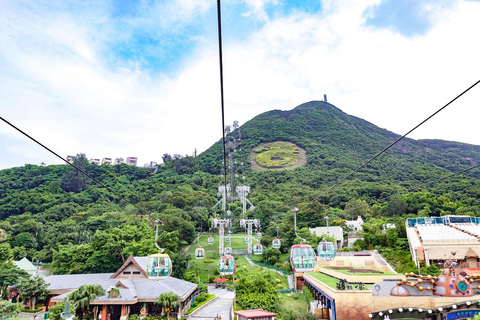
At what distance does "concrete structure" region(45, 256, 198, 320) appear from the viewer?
16547mm

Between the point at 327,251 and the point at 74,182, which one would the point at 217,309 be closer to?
the point at 327,251

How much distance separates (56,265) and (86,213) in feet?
61.5

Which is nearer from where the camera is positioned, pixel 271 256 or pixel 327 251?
pixel 327 251

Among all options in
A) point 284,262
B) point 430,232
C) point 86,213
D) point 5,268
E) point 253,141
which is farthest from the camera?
point 253,141

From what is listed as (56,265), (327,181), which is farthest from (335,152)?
(56,265)

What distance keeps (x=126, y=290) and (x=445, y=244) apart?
1936 centimetres

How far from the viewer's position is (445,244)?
67.4 ft

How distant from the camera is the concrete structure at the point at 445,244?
2035 cm

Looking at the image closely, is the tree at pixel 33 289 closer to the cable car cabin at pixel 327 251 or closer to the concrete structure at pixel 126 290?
the concrete structure at pixel 126 290

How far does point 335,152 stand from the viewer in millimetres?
85938

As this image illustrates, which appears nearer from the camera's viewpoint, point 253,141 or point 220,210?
point 220,210

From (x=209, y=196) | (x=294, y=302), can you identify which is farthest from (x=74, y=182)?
(x=294, y=302)

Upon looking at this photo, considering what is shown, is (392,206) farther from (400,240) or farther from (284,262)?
(284,262)

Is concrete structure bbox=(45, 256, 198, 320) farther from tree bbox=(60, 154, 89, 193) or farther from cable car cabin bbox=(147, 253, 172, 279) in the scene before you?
tree bbox=(60, 154, 89, 193)
